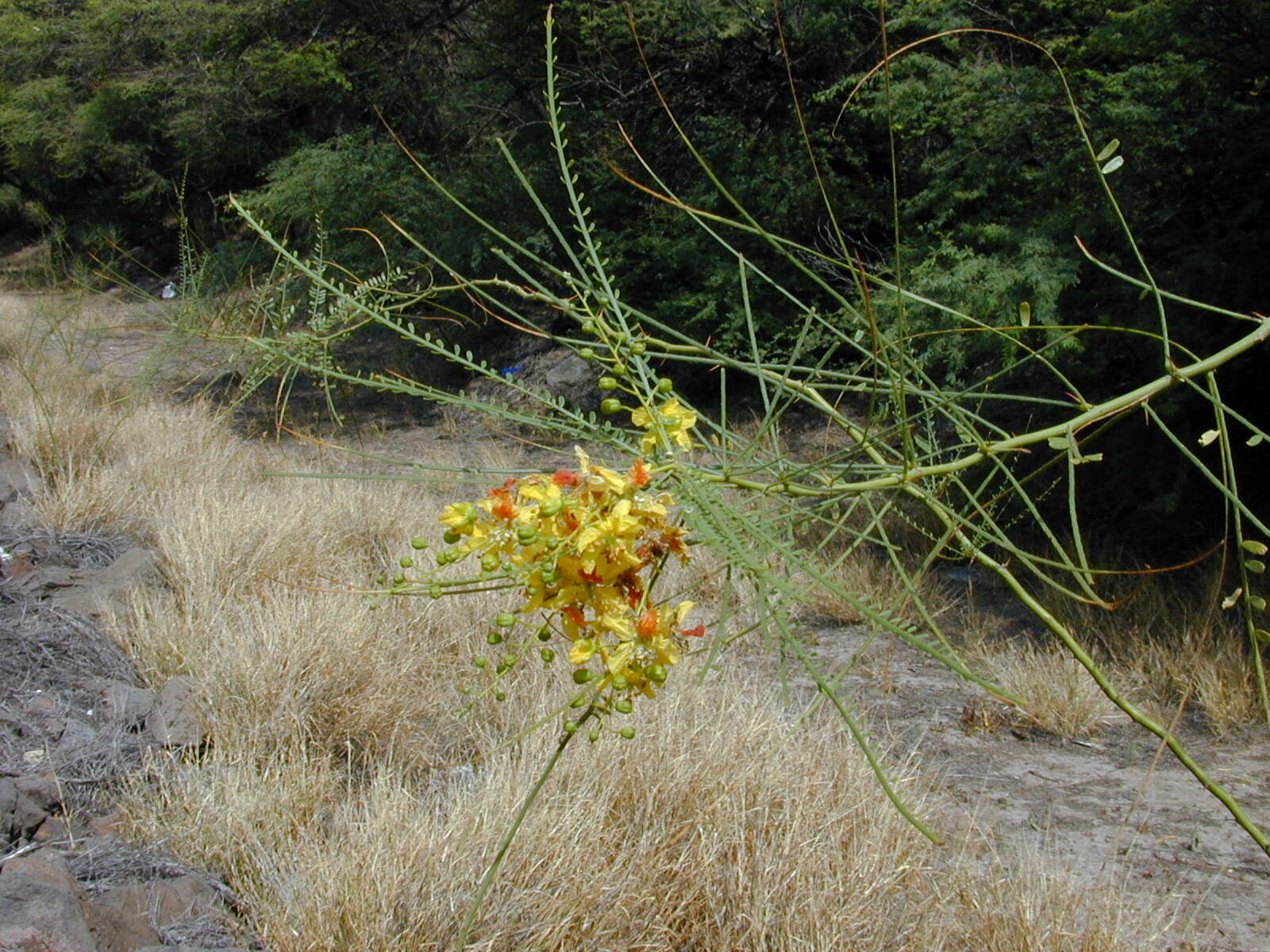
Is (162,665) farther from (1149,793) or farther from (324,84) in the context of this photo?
(324,84)

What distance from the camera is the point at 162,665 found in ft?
10.6

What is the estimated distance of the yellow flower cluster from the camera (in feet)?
2.84

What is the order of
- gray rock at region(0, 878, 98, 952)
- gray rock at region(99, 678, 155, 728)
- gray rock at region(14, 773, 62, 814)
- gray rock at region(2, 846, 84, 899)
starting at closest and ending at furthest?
gray rock at region(0, 878, 98, 952) → gray rock at region(2, 846, 84, 899) → gray rock at region(14, 773, 62, 814) → gray rock at region(99, 678, 155, 728)

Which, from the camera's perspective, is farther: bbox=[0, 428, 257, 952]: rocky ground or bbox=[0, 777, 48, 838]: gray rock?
bbox=[0, 777, 48, 838]: gray rock

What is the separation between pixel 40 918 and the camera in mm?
1781

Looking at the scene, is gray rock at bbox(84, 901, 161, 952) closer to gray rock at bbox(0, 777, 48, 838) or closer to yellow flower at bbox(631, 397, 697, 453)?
gray rock at bbox(0, 777, 48, 838)

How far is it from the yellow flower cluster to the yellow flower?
40 millimetres

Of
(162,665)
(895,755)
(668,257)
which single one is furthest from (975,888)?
(668,257)

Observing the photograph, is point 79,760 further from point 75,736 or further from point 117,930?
point 117,930

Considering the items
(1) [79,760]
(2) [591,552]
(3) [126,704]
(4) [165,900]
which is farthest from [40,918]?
(2) [591,552]

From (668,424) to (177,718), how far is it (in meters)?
2.33

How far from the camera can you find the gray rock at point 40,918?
1732 mm

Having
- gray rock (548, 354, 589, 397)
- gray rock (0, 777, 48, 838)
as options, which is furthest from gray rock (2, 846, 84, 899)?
gray rock (548, 354, 589, 397)

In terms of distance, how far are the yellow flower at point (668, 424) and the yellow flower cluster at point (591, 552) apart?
0.13ft
